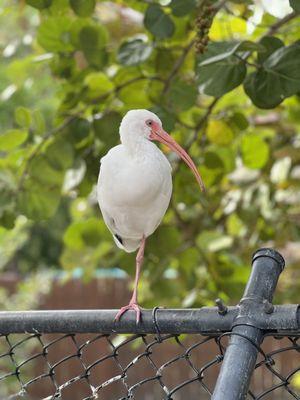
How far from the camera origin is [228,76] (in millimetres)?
2098

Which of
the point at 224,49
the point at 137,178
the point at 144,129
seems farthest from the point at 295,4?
the point at 137,178

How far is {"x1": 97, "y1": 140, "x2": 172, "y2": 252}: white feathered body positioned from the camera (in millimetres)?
1647

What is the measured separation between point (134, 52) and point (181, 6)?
0.36 metres

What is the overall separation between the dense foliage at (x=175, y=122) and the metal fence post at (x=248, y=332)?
74 cm

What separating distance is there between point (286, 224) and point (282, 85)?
1668mm

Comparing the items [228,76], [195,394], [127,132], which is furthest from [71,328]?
[195,394]

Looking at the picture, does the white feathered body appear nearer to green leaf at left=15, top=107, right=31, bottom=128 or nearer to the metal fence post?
the metal fence post

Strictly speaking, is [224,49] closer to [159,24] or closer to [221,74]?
[221,74]

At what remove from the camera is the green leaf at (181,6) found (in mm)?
2234

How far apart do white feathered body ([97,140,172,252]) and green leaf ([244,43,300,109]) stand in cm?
52

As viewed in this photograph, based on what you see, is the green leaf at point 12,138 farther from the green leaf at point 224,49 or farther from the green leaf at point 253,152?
the green leaf at point 253,152

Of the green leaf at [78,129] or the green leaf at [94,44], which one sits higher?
the green leaf at [94,44]

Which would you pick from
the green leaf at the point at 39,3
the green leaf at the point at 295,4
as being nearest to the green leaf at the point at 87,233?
the green leaf at the point at 39,3

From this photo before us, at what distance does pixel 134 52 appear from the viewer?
2.58 m
